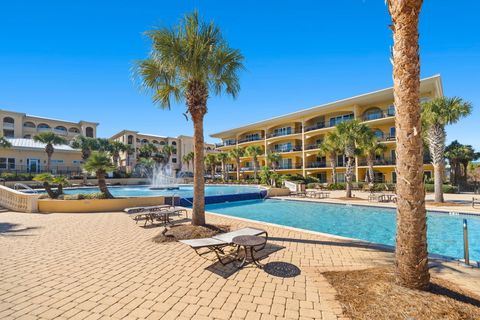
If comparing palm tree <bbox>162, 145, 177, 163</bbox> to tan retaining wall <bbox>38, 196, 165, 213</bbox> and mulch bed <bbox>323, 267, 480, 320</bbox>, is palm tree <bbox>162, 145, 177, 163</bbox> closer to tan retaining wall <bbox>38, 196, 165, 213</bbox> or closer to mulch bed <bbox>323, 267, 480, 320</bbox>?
tan retaining wall <bbox>38, 196, 165, 213</bbox>

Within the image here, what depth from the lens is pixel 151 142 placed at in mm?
63125

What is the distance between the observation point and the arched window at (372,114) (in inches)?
1164

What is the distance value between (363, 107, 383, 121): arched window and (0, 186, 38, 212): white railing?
34.7m

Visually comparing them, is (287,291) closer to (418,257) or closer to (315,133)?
(418,257)

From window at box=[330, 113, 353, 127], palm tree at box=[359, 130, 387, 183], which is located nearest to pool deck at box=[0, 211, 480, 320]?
palm tree at box=[359, 130, 387, 183]

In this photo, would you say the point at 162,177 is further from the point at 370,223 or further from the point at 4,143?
the point at 370,223

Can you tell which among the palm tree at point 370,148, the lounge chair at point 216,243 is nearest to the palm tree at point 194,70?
the lounge chair at point 216,243

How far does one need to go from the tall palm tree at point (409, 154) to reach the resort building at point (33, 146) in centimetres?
4710

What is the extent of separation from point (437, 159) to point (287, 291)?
17047 millimetres

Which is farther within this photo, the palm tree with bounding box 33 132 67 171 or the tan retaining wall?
the palm tree with bounding box 33 132 67 171

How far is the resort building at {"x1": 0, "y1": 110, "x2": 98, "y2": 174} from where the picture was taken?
34.8 m

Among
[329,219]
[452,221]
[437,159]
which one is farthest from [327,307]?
[437,159]

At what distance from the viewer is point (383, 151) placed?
1118 inches

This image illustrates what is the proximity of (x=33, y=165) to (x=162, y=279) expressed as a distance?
45796mm
